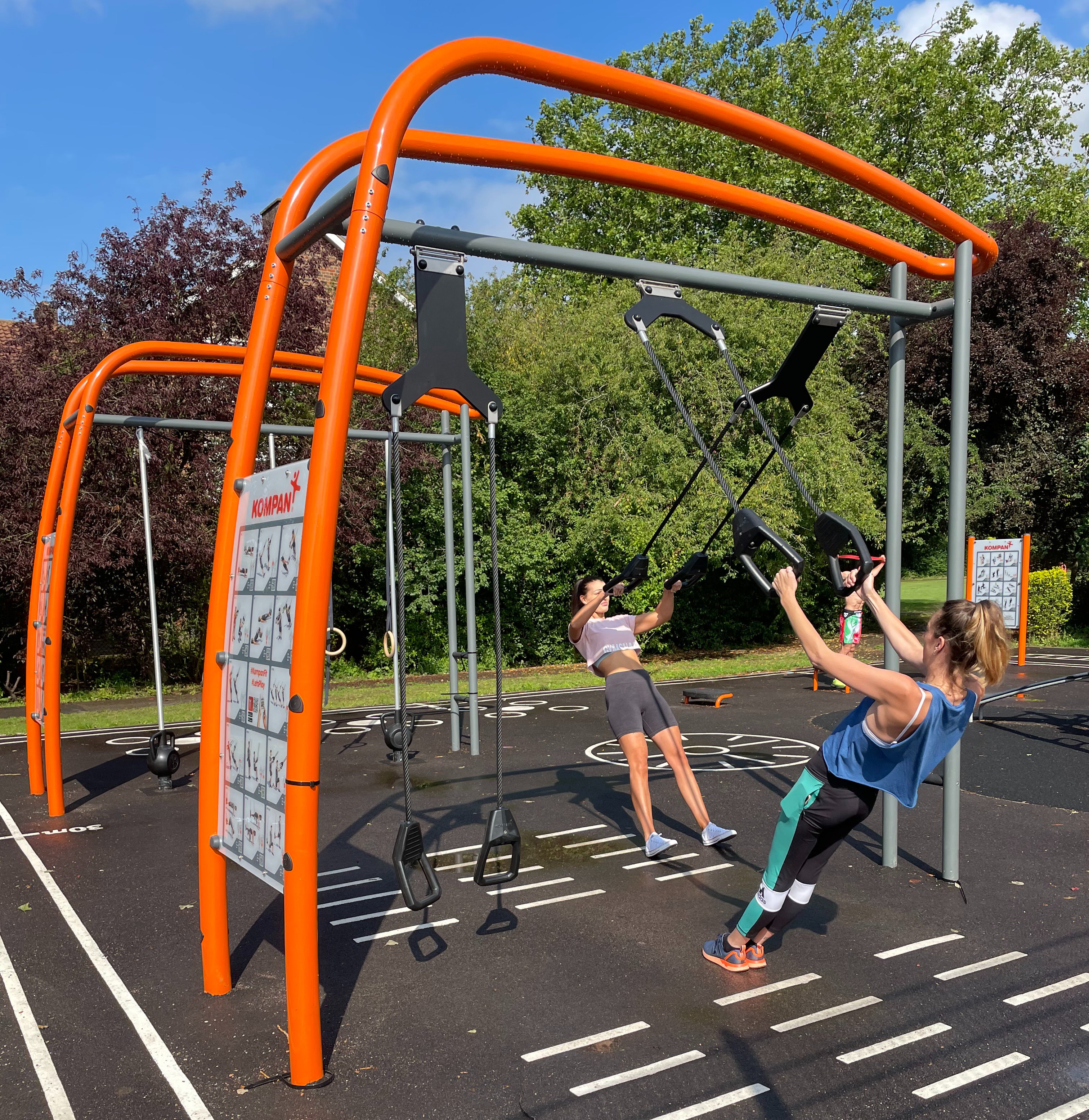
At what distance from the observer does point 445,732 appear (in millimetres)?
10445

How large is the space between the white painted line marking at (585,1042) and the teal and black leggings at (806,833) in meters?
0.76

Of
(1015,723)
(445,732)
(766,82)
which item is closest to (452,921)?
(445,732)

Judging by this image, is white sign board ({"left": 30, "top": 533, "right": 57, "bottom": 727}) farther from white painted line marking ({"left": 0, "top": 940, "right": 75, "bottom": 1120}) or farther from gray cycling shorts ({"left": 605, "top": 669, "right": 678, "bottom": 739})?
gray cycling shorts ({"left": 605, "top": 669, "right": 678, "bottom": 739})

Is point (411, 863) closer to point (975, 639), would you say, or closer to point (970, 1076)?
point (970, 1076)

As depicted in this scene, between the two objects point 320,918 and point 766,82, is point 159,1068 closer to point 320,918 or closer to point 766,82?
point 320,918

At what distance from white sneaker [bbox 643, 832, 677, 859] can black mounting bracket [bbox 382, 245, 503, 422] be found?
3.01 meters

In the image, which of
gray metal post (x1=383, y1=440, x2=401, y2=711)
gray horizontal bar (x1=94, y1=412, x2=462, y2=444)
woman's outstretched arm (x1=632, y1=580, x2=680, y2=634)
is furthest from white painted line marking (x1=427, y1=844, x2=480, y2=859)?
gray horizontal bar (x1=94, y1=412, x2=462, y2=444)

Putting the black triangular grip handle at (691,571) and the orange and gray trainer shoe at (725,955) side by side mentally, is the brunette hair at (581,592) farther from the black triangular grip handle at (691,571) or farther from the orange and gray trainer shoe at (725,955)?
the orange and gray trainer shoe at (725,955)

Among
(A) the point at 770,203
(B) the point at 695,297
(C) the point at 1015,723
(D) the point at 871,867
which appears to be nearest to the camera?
(A) the point at 770,203

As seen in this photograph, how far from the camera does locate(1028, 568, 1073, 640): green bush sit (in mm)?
18906

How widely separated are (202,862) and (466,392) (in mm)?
2364

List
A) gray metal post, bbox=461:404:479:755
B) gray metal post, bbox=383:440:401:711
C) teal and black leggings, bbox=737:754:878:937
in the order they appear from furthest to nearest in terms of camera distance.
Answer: gray metal post, bbox=461:404:479:755 < gray metal post, bbox=383:440:401:711 < teal and black leggings, bbox=737:754:878:937

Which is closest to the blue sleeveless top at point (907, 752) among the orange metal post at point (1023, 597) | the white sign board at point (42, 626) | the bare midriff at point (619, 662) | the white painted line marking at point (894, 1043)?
the white painted line marking at point (894, 1043)

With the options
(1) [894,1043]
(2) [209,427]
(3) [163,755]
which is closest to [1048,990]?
(1) [894,1043]
